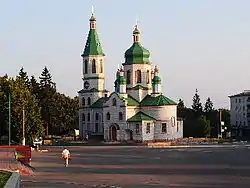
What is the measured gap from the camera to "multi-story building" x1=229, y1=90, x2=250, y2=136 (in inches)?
4977

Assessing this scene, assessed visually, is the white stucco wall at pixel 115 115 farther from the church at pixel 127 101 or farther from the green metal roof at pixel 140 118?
the green metal roof at pixel 140 118

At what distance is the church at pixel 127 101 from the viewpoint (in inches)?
3339

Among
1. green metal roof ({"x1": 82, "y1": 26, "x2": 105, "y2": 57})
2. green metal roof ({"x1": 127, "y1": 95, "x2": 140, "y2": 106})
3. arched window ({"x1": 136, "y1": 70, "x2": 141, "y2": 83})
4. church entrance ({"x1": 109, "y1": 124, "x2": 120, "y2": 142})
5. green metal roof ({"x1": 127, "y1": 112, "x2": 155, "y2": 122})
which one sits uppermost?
green metal roof ({"x1": 82, "y1": 26, "x2": 105, "y2": 57})

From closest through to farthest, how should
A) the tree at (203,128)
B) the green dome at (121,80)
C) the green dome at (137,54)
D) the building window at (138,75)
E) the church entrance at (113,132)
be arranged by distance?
1. the church entrance at (113,132)
2. the green dome at (121,80)
3. the building window at (138,75)
4. the green dome at (137,54)
5. the tree at (203,128)

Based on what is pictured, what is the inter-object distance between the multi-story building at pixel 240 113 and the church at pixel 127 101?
132ft

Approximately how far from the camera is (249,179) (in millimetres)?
23656

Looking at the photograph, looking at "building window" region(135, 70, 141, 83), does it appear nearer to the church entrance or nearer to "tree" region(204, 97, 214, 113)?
the church entrance

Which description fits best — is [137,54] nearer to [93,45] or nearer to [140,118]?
[93,45]

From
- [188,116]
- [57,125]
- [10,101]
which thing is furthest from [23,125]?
[188,116]

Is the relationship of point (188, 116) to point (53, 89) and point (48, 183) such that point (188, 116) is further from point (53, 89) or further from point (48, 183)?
point (48, 183)

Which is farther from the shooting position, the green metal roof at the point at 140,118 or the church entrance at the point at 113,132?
the church entrance at the point at 113,132

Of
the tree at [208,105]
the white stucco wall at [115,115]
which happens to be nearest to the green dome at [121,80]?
the white stucco wall at [115,115]

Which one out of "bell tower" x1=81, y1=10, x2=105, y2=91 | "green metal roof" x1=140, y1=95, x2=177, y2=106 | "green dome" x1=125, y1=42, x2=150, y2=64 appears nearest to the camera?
"green metal roof" x1=140, y1=95, x2=177, y2=106

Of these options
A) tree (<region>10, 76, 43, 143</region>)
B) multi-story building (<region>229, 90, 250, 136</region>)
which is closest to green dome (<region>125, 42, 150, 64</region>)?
tree (<region>10, 76, 43, 143</region>)
